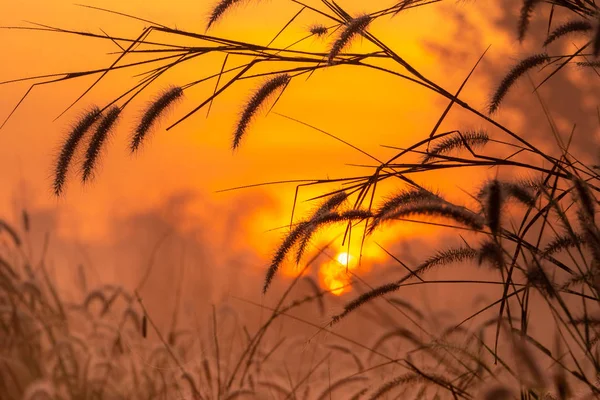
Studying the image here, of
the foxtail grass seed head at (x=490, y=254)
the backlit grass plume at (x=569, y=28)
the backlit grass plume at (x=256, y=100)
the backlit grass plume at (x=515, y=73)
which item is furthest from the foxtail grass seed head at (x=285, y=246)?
the backlit grass plume at (x=569, y=28)

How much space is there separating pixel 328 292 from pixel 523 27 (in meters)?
0.97

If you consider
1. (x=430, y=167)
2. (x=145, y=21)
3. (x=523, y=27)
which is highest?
(x=523, y=27)

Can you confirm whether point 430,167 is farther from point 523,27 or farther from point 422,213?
point 422,213

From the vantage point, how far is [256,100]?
238 cm

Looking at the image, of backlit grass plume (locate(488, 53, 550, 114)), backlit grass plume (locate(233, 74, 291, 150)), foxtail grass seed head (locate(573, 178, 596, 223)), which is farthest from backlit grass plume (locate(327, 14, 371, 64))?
foxtail grass seed head (locate(573, 178, 596, 223))

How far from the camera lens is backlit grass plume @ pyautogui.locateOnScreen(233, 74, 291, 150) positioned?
237 cm

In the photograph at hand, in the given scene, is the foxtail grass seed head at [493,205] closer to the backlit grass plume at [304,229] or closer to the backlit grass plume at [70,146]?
the backlit grass plume at [304,229]

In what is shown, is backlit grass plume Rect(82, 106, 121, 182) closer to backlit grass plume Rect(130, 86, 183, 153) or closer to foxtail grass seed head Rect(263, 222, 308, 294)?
backlit grass plume Rect(130, 86, 183, 153)

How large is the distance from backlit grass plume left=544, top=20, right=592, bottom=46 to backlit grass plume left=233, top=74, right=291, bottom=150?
30.3 inches

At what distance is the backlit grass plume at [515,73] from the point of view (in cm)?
241

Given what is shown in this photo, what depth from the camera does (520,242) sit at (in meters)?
2.16

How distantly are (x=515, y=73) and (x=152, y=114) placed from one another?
100 cm

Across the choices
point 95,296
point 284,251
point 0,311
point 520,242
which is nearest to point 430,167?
point 520,242

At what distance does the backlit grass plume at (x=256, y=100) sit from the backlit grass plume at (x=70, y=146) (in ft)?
1.25
